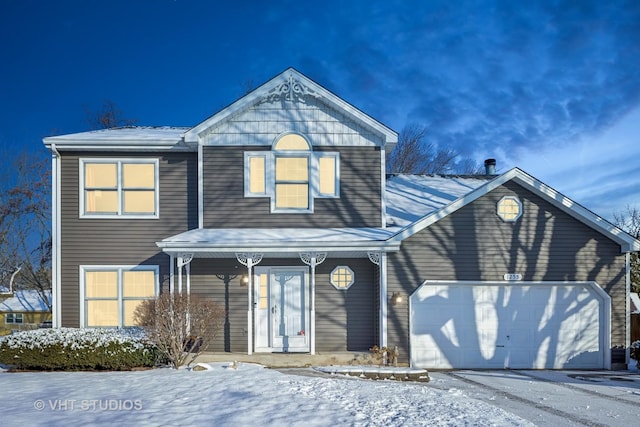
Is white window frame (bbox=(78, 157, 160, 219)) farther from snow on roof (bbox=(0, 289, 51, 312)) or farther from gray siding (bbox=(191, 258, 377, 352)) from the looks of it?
snow on roof (bbox=(0, 289, 51, 312))

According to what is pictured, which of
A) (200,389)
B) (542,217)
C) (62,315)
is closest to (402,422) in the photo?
(200,389)

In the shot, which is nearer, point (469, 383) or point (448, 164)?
point (469, 383)

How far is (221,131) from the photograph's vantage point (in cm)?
1222

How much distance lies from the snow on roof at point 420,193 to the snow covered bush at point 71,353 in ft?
23.5

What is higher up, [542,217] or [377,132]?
[377,132]

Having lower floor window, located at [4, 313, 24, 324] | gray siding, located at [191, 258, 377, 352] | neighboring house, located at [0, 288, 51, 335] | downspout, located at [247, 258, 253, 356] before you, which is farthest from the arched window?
lower floor window, located at [4, 313, 24, 324]

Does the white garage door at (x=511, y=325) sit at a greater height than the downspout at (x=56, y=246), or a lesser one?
lesser

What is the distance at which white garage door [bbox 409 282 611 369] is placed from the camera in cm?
1135

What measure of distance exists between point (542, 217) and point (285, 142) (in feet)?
22.1

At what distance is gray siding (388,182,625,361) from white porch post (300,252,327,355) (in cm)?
175

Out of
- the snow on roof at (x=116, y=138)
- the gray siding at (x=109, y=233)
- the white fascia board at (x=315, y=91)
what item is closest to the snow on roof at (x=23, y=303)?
the gray siding at (x=109, y=233)

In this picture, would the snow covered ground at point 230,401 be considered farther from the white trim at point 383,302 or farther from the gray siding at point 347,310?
the gray siding at point 347,310

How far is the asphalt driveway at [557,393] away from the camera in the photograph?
6887 millimetres

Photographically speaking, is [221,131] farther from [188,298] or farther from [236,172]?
[188,298]
